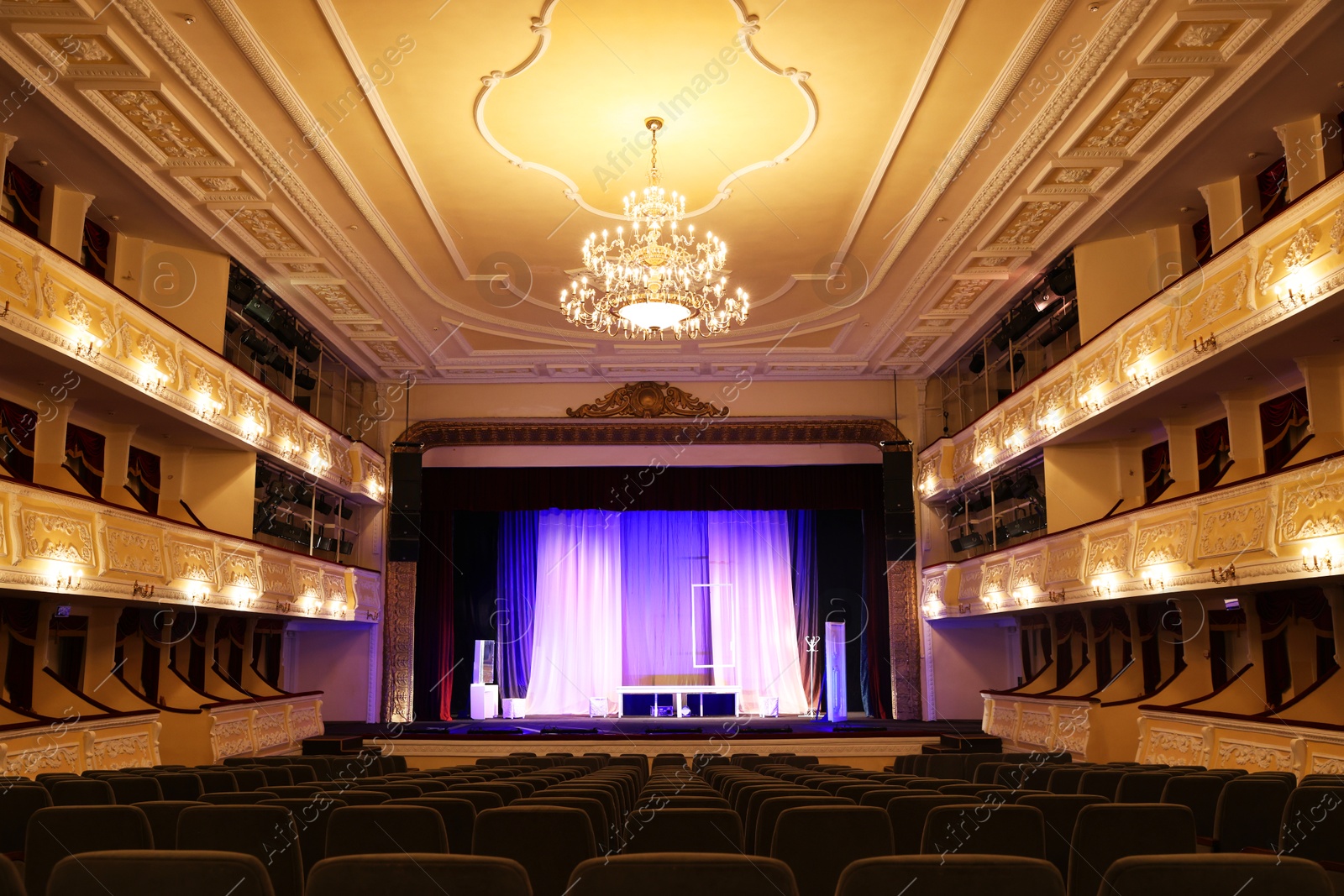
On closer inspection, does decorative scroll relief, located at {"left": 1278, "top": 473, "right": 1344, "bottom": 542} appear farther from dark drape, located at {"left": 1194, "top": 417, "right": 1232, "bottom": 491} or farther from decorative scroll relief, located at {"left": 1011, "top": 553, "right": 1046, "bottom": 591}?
decorative scroll relief, located at {"left": 1011, "top": 553, "right": 1046, "bottom": 591}

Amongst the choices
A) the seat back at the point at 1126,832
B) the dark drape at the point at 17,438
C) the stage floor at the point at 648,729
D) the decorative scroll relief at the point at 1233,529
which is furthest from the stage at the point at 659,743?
the seat back at the point at 1126,832

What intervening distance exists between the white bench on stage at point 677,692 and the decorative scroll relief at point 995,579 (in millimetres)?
5579

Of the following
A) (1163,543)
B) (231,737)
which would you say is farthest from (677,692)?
(1163,543)

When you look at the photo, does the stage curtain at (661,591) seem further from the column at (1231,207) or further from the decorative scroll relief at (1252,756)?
the decorative scroll relief at (1252,756)

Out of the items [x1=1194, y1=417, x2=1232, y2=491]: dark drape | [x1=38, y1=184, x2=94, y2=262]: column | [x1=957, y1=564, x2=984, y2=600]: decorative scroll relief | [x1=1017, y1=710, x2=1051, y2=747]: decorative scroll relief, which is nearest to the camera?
[x1=38, y1=184, x2=94, y2=262]: column

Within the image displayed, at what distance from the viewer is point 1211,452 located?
1138cm

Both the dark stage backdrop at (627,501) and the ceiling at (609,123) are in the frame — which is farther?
the dark stage backdrop at (627,501)

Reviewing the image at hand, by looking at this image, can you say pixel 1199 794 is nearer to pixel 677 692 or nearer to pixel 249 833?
pixel 249 833

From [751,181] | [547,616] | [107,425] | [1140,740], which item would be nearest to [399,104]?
[751,181]

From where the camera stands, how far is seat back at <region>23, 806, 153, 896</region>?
316 cm

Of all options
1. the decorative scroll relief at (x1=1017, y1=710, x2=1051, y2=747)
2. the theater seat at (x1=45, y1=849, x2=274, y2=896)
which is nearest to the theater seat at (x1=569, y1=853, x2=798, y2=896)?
the theater seat at (x1=45, y1=849, x2=274, y2=896)

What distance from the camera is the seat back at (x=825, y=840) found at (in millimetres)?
3225

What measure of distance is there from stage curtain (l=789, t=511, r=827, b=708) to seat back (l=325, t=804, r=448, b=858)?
17026mm

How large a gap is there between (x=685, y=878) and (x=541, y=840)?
1.28 m
